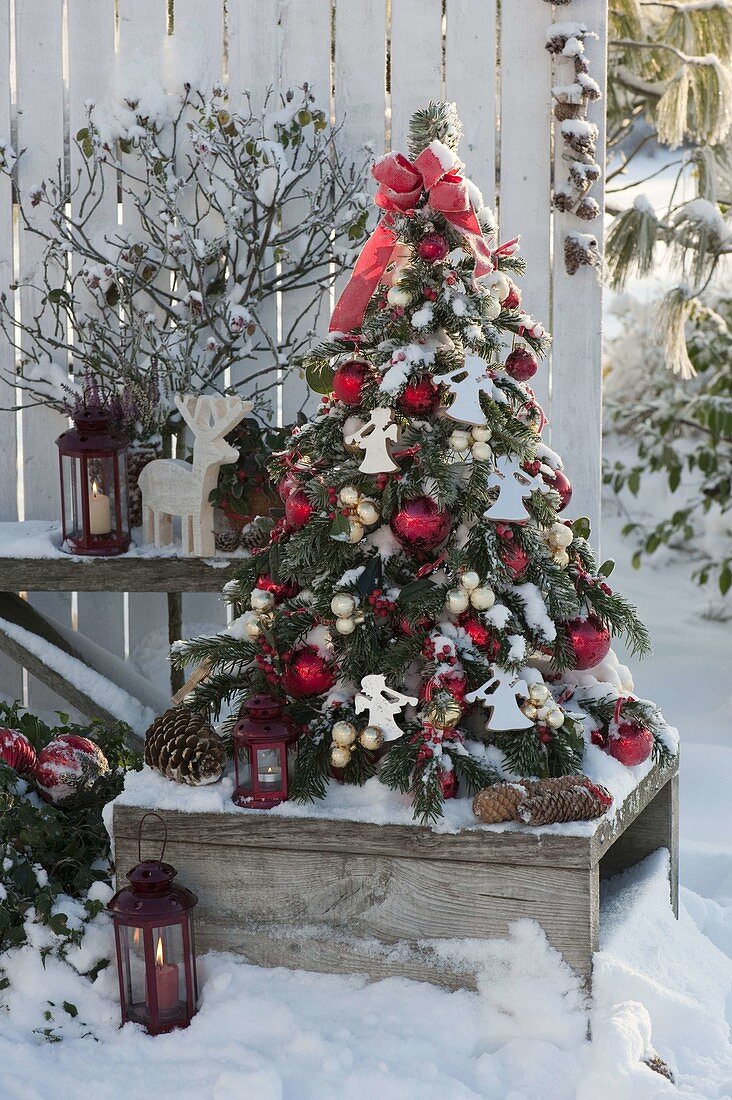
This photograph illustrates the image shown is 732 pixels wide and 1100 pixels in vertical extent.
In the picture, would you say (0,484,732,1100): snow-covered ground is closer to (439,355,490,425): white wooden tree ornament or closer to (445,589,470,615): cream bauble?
(445,589,470,615): cream bauble

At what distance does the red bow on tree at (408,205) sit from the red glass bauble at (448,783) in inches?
33.7

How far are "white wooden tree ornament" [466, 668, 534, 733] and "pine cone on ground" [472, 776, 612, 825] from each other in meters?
0.11

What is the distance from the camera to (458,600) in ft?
7.04

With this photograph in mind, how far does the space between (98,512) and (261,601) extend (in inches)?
37.5

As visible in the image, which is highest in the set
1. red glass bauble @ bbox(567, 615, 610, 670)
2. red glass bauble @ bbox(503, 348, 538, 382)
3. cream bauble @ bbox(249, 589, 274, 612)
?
red glass bauble @ bbox(503, 348, 538, 382)

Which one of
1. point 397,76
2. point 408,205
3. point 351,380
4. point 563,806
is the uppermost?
point 397,76

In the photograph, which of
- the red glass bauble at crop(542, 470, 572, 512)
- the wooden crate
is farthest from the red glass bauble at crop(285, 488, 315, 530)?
the wooden crate

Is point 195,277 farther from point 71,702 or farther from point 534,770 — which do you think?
point 534,770

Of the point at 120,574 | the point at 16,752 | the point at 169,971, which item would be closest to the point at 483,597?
the point at 169,971

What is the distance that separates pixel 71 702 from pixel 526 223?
1809 millimetres

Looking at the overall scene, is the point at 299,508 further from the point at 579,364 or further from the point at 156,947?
the point at 579,364

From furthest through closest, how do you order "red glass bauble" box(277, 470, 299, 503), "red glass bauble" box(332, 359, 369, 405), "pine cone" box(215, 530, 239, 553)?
"pine cone" box(215, 530, 239, 553)
"red glass bauble" box(277, 470, 299, 503)
"red glass bauble" box(332, 359, 369, 405)

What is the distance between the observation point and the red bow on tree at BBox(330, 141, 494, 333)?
219 cm

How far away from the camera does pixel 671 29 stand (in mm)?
4211
